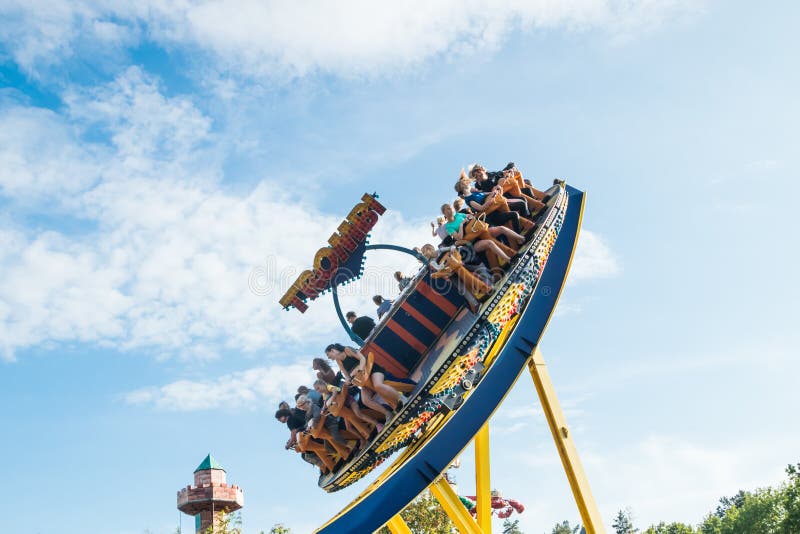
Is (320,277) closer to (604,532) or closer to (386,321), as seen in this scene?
(386,321)

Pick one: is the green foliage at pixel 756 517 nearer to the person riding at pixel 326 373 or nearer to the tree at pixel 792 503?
the tree at pixel 792 503

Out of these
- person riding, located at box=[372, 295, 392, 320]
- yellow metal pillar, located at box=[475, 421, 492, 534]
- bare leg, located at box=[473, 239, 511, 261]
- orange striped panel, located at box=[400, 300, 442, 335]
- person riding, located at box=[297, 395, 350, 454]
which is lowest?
yellow metal pillar, located at box=[475, 421, 492, 534]

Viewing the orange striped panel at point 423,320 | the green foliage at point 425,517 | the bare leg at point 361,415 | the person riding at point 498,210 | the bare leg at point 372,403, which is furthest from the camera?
the green foliage at point 425,517

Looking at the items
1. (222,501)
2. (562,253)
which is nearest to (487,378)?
(562,253)

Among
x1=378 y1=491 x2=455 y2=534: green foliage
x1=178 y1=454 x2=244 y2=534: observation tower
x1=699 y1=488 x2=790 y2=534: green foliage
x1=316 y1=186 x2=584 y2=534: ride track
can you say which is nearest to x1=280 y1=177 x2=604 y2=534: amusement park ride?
x1=316 y1=186 x2=584 y2=534: ride track

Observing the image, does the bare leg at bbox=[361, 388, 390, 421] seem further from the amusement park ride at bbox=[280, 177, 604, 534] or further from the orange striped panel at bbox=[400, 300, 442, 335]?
the orange striped panel at bbox=[400, 300, 442, 335]

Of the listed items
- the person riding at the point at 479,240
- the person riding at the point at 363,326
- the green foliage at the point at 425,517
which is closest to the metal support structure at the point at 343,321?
the person riding at the point at 363,326

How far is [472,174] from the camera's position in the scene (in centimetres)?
1041

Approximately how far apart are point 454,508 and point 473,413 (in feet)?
4.48

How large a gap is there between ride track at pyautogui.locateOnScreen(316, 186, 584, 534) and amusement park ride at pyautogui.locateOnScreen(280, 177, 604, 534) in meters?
0.01

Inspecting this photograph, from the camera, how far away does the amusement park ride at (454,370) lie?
8469 mm

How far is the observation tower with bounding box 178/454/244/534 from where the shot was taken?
77.7 feet

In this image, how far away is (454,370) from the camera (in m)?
8.85

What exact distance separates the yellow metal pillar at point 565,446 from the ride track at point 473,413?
0.98ft
